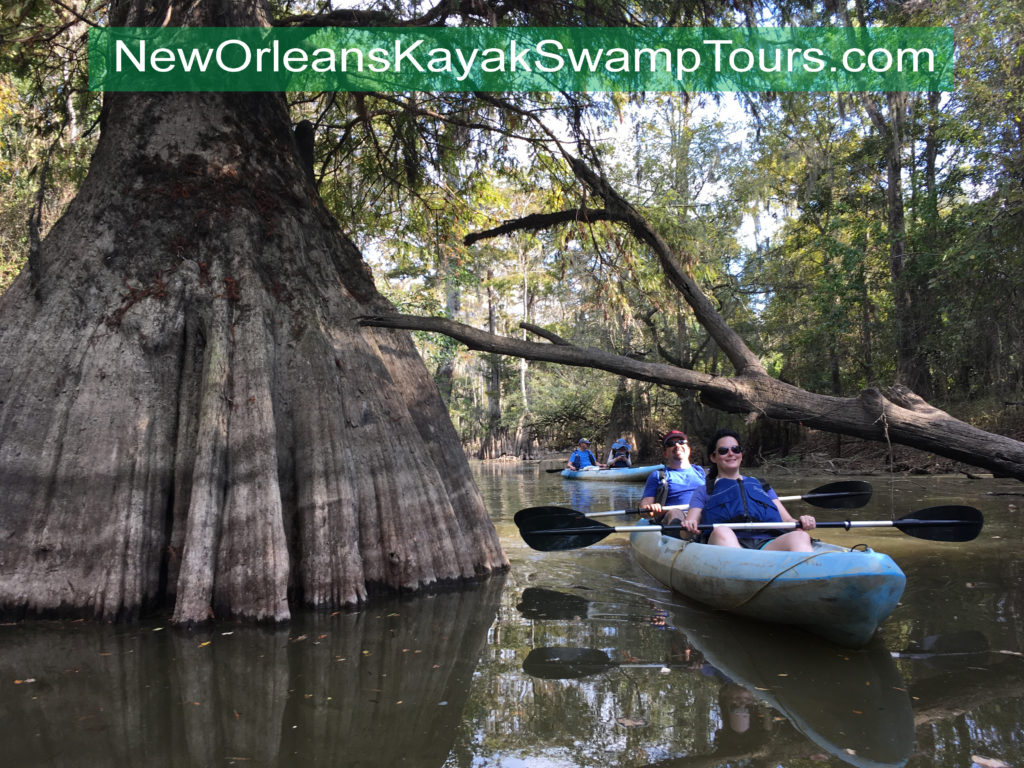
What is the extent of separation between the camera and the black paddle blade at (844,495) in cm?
654

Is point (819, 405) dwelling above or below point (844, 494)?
above

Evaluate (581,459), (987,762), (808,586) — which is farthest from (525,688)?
(581,459)

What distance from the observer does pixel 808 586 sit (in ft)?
13.7

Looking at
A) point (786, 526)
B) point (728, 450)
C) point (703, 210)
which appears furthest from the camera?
point (703, 210)

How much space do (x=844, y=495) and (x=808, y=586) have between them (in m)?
2.79

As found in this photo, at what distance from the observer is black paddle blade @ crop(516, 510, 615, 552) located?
238 inches

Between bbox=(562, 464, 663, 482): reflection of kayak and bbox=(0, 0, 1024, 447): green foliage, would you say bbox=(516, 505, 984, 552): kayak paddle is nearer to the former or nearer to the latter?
bbox=(0, 0, 1024, 447): green foliage

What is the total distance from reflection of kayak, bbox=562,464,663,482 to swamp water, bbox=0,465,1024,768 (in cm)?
1149

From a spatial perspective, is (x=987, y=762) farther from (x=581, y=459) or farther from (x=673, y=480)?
(x=581, y=459)

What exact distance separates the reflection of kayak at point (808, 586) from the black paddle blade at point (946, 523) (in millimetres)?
989

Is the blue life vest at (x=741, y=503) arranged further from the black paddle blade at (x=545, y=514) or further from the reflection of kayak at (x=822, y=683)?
the black paddle blade at (x=545, y=514)

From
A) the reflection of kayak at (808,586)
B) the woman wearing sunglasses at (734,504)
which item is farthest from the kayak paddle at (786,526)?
the reflection of kayak at (808,586)

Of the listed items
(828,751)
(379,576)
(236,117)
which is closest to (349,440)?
(379,576)

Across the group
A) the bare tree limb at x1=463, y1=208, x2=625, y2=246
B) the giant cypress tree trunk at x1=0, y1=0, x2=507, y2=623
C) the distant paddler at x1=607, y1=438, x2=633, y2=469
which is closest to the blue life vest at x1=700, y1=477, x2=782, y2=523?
the giant cypress tree trunk at x1=0, y1=0, x2=507, y2=623
